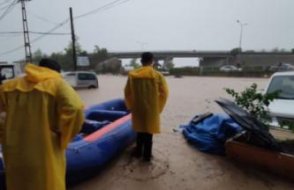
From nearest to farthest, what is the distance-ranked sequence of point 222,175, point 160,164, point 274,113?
1. point 222,175
2. point 160,164
3. point 274,113

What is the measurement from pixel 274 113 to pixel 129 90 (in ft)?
9.36

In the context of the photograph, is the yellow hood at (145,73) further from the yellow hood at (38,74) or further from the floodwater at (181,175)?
the yellow hood at (38,74)

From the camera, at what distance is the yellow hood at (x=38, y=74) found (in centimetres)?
269

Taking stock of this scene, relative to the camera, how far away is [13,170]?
9.02ft

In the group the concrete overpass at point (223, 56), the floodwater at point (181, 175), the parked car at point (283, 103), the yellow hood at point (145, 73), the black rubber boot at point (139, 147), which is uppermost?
the yellow hood at point (145, 73)

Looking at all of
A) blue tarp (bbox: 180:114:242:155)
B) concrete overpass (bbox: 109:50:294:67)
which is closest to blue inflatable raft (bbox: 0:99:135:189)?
blue tarp (bbox: 180:114:242:155)

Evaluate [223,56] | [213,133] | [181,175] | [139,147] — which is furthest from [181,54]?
[181,175]

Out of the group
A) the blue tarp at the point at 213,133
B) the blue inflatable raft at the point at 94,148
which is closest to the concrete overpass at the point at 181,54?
the blue tarp at the point at 213,133

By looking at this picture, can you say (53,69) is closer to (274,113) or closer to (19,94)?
(19,94)

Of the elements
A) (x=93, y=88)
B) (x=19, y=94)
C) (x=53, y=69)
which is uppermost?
(x=53, y=69)

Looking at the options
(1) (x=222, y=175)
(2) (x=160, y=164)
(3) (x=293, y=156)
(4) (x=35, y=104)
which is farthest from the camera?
(2) (x=160, y=164)

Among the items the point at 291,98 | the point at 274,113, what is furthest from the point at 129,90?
the point at 291,98

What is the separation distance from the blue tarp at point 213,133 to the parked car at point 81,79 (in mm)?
17478

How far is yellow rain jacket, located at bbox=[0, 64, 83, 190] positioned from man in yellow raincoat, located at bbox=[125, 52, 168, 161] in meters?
2.29
